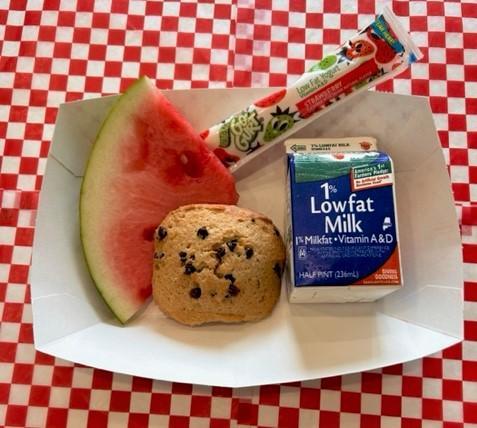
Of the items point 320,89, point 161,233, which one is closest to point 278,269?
point 161,233

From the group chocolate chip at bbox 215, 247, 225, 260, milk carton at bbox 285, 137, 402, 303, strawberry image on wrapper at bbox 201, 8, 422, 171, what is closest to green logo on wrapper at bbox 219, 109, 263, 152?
strawberry image on wrapper at bbox 201, 8, 422, 171

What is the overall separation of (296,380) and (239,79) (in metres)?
0.65

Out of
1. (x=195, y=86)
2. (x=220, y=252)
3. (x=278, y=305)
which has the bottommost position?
(x=278, y=305)

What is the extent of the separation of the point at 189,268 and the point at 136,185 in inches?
7.8

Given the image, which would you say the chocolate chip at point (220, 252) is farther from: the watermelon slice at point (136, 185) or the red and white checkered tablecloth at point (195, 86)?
the red and white checkered tablecloth at point (195, 86)

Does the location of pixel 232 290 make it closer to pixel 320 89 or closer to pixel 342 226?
pixel 342 226

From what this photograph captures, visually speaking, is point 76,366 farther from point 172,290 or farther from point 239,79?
point 239,79

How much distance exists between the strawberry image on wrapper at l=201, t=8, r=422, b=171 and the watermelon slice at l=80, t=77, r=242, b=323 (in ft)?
0.18

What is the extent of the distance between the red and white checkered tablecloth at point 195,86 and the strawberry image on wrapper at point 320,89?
0.56ft

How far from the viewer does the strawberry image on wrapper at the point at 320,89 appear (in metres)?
1.04

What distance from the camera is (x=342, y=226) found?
977 mm

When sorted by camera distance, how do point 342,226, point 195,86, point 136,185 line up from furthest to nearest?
point 195,86 < point 136,185 < point 342,226

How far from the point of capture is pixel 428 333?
1.02 metres

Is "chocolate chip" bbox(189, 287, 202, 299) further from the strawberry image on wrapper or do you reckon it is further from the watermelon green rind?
the strawberry image on wrapper
